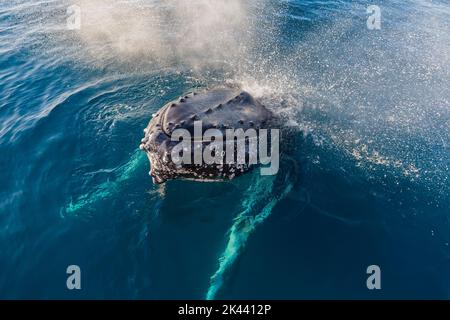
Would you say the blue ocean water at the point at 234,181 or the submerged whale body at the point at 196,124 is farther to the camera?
the blue ocean water at the point at 234,181

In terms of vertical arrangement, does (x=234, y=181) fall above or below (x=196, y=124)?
below

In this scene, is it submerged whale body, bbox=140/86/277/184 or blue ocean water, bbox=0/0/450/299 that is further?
blue ocean water, bbox=0/0/450/299

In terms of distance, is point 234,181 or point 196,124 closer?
point 196,124
